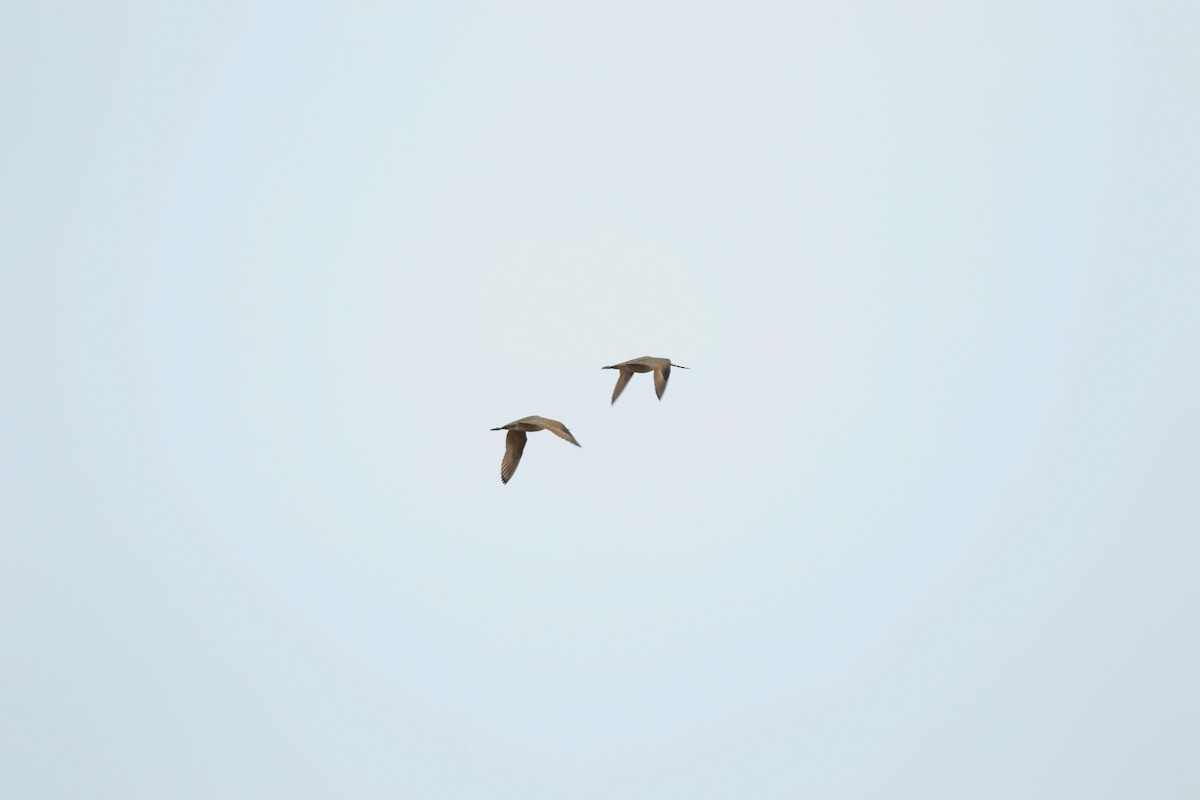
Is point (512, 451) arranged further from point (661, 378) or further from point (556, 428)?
point (661, 378)

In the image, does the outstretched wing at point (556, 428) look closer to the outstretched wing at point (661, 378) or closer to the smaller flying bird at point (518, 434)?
the smaller flying bird at point (518, 434)

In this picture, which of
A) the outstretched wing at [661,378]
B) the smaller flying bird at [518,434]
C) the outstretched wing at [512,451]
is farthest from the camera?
the outstretched wing at [661,378]

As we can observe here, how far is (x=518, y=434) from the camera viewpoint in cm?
5503

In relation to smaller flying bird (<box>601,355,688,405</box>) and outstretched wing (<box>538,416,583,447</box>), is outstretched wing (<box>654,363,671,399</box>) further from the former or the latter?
outstretched wing (<box>538,416,583,447</box>)

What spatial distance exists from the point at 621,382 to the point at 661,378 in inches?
63.5

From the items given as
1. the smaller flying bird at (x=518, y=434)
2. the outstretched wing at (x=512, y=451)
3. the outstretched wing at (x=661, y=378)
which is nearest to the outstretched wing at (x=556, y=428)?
the smaller flying bird at (x=518, y=434)

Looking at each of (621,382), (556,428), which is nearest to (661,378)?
(621,382)

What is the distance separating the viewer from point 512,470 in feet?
179

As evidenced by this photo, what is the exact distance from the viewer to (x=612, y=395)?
5409cm

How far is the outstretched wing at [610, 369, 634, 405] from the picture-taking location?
178 feet

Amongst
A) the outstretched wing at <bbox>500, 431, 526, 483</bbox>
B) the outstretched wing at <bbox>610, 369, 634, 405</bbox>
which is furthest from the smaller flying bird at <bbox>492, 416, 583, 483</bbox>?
the outstretched wing at <bbox>610, 369, 634, 405</bbox>

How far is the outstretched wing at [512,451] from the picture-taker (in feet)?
178

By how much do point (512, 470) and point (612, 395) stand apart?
4.17 metres

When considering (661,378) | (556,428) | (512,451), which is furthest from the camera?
(661,378)
